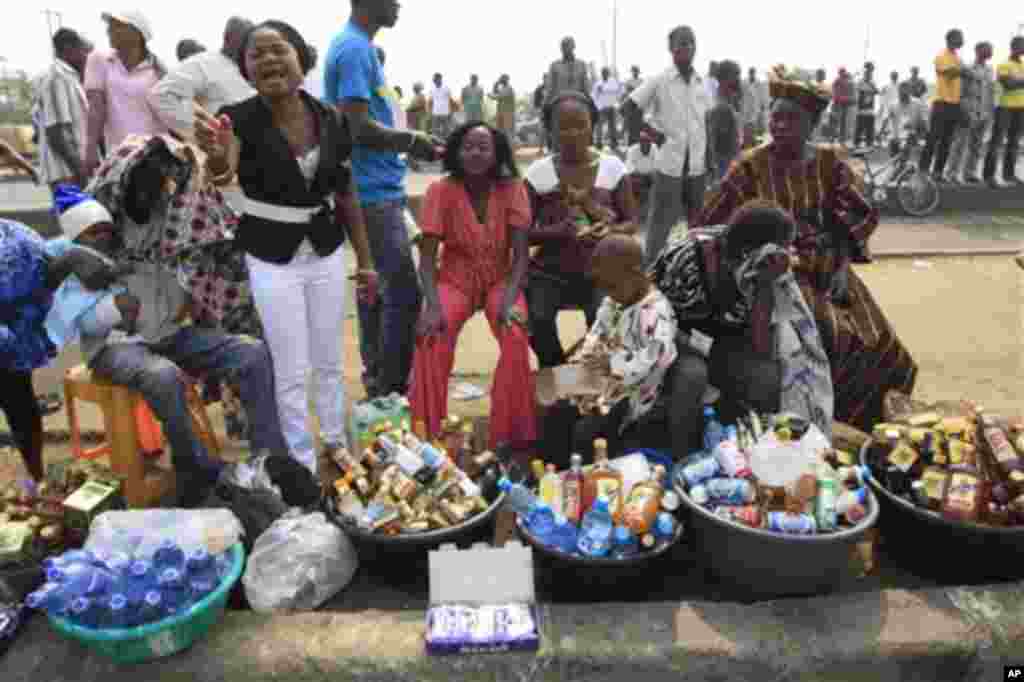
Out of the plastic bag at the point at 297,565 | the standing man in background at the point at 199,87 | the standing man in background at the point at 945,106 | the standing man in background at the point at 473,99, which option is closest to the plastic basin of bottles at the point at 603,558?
the plastic bag at the point at 297,565

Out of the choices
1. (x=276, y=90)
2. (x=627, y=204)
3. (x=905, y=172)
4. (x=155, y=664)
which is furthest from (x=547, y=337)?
(x=905, y=172)

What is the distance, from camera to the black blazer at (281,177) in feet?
9.00

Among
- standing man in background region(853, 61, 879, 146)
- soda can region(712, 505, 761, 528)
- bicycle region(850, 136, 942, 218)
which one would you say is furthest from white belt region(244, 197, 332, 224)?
standing man in background region(853, 61, 879, 146)

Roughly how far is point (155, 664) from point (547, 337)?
2.07 m

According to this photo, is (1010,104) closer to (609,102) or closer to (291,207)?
(609,102)

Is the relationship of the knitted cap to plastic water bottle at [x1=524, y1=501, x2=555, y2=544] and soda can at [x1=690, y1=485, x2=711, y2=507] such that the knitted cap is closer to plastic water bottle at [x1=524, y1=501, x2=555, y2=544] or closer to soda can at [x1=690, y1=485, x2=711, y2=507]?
plastic water bottle at [x1=524, y1=501, x2=555, y2=544]

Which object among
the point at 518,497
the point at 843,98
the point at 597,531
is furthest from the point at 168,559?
the point at 843,98

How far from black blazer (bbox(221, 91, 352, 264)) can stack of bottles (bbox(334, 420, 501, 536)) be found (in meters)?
0.81

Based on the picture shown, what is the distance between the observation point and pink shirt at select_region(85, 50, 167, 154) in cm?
429

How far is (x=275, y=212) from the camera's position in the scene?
281 centimetres

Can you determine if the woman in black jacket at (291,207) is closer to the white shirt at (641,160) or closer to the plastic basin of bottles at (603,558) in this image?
the plastic basin of bottles at (603,558)

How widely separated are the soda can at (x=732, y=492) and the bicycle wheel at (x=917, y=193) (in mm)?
9027

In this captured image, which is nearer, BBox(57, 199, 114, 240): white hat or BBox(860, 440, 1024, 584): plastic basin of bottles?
BBox(860, 440, 1024, 584): plastic basin of bottles

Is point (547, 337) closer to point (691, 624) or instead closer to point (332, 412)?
point (332, 412)
